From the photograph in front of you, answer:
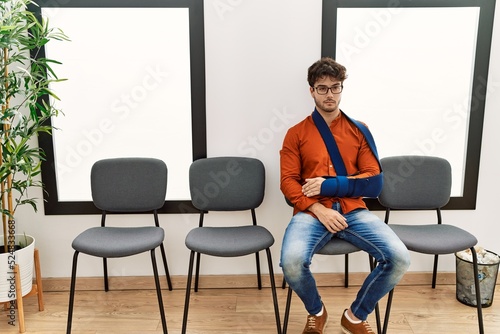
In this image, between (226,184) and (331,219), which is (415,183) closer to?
(331,219)

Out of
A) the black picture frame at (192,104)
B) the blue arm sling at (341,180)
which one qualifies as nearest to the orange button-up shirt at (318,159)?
the blue arm sling at (341,180)

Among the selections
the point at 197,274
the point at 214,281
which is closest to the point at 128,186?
the point at 197,274

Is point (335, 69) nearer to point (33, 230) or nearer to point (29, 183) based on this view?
point (29, 183)

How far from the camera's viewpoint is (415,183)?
8.05ft

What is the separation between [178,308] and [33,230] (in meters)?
1.05

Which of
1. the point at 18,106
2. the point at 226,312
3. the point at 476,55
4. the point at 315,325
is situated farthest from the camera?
the point at 476,55

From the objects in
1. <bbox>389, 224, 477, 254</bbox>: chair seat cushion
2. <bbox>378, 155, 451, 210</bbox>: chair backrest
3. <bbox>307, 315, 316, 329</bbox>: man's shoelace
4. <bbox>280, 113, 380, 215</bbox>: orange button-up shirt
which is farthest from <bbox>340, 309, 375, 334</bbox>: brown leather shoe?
<bbox>378, 155, 451, 210</bbox>: chair backrest

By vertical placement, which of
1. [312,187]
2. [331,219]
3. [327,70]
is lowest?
[331,219]

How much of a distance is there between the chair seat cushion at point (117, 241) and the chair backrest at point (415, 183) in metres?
1.33

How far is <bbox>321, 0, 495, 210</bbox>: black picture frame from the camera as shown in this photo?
2457 millimetres

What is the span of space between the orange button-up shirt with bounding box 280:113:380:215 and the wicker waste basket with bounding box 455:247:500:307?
2.58 feet

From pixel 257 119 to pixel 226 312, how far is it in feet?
3.76

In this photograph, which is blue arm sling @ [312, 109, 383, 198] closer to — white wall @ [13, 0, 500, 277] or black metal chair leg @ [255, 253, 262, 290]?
white wall @ [13, 0, 500, 277]

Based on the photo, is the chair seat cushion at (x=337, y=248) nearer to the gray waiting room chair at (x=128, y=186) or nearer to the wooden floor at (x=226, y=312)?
the wooden floor at (x=226, y=312)
